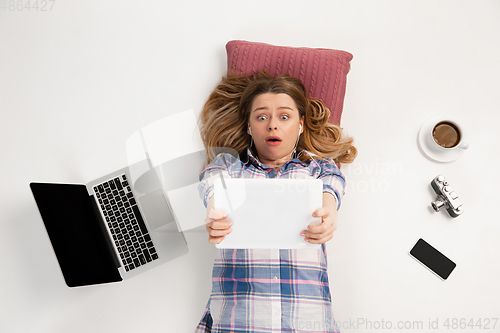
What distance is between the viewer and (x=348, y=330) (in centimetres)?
110

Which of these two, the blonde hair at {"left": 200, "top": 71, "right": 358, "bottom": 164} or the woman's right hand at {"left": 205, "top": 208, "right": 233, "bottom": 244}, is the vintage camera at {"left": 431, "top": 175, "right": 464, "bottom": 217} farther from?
the woman's right hand at {"left": 205, "top": 208, "right": 233, "bottom": 244}

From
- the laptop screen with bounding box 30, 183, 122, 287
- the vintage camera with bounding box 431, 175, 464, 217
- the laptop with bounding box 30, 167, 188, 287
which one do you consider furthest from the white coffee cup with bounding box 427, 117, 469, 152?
the laptop screen with bounding box 30, 183, 122, 287

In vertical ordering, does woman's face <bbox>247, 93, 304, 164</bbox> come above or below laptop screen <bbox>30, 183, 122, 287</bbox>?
above

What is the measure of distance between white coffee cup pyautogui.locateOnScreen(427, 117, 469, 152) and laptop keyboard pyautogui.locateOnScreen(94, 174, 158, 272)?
108 centimetres

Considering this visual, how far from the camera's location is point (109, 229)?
1.07 metres

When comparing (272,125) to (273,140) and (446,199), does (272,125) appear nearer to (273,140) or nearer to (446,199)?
(273,140)

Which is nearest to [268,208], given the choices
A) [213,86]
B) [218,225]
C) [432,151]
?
[218,225]

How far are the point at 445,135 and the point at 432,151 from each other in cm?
7

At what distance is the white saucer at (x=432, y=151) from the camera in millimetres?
1167

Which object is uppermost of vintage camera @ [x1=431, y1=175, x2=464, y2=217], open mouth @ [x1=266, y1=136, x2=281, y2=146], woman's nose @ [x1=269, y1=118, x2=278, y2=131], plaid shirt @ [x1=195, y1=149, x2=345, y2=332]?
woman's nose @ [x1=269, y1=118, x2=278, y2=131]

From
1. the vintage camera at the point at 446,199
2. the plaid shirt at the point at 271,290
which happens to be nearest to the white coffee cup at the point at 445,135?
the vintage camera at the point at 446,199

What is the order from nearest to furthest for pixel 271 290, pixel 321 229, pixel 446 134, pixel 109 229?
1. pixel 321 229
2. pixel 271 290
3. pixel 109 229
4. pixel 446 134

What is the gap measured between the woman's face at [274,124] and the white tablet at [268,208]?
0.21 meters

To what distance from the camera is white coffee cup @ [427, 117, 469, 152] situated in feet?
3.76
